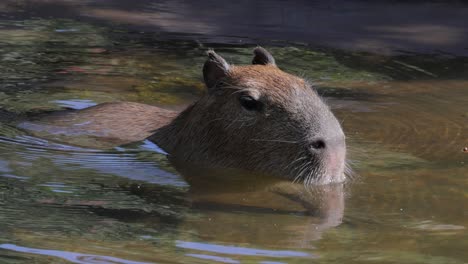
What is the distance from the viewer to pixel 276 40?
440 inches

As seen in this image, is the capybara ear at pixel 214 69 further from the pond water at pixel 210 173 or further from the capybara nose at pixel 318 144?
the capybara nose at pixel 318 144

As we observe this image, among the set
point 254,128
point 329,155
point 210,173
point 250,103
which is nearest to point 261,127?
point 254,128

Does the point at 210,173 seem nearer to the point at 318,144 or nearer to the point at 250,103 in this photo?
the point at 250,103

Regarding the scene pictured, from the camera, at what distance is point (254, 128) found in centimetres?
655

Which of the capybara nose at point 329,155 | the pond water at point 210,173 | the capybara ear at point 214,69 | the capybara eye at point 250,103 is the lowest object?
the pond water at point 210,173

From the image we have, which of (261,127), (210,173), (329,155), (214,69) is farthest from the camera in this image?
(214,69)

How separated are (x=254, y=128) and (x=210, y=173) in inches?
15.4

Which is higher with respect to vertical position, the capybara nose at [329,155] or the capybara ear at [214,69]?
the capybara ear at [214,69]

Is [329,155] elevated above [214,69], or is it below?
below

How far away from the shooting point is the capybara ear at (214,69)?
269 inches

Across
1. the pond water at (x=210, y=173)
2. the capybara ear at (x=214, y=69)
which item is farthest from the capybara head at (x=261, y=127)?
the pond water at (x=210, y=173)

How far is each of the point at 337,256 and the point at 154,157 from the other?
8.34ft

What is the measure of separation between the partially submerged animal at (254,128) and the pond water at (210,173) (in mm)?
121

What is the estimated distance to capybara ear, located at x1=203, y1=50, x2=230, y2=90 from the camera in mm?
6840
